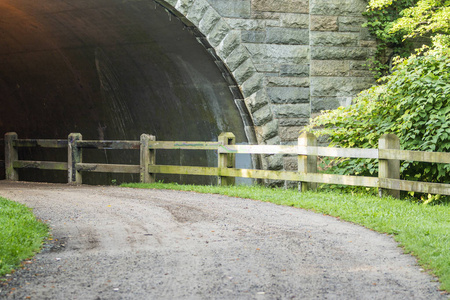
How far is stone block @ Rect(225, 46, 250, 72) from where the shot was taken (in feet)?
38.9

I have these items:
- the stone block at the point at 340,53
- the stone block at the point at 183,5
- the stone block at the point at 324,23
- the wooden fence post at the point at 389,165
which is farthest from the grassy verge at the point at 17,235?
the stone block at the point at 324,23

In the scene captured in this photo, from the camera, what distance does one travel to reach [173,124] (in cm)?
1474

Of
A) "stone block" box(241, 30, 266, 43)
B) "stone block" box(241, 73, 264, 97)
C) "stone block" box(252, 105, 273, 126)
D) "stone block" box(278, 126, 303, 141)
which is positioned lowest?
"stone block" box(278, 126, 303, 141)

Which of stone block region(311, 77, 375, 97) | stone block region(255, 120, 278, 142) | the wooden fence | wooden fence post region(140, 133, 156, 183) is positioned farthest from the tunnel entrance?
wooden fence post region(140, 133, 156, 183)

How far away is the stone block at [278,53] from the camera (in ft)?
39.2

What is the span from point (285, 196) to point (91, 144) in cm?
537

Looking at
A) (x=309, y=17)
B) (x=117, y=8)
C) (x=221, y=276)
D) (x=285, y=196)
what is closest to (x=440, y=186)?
(x=285, y=196)

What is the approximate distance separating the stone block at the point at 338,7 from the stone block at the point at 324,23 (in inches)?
3.2

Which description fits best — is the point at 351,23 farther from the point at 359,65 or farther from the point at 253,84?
the point at 253,84

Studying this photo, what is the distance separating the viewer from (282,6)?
1212 cm

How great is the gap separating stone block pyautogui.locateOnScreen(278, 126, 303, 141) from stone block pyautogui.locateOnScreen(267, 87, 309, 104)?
520 mm

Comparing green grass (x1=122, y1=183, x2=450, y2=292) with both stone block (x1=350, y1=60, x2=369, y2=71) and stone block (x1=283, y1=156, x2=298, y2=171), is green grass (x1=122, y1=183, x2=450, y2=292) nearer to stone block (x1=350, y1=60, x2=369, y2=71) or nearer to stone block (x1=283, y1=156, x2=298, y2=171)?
stone block (x1=283, y1=156, x2=298, y2=171)

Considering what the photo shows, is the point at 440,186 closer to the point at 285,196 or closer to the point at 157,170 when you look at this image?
the point at 285,196

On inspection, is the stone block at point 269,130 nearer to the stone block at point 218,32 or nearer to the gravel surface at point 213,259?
the stone block at point 218,32
